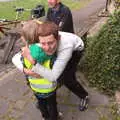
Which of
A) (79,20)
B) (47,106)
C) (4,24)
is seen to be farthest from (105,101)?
(79,20)

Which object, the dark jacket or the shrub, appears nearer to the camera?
the shrub

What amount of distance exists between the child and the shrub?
135 cm

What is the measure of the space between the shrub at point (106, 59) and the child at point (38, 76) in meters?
1.35

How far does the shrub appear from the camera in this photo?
17.5 feet

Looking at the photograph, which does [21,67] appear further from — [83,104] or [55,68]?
[83,104]

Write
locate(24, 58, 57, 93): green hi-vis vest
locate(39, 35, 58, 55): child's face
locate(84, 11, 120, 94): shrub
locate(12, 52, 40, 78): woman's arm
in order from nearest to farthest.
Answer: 1. locate(39, 35, 58, 55): child's face
2. locate(12, 52, 40, 78): woman's arm
3. locate(24, 58, 57, 93): green hi-vis vest
4. locate(84, 11, 120, 94): shrub

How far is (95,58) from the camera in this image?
19.0 feet

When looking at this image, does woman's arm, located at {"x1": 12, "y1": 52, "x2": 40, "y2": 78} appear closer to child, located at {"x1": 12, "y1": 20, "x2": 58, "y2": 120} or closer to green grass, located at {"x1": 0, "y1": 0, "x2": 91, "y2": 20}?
child, located at {"x1": 12, "y1": 20, "x2": 58, "y2": 120}

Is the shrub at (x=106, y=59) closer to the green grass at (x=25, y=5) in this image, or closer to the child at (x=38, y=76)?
the child at (x=38, y=76)

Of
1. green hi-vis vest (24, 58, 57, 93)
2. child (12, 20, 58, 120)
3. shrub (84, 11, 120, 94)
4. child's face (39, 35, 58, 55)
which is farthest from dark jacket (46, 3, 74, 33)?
child's face (39, 35, 58, 55)

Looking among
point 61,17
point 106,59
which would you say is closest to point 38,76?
point 106,59

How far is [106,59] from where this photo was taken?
17.7ft

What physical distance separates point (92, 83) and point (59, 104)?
81 centimetres

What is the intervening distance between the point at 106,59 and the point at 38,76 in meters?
1.82
